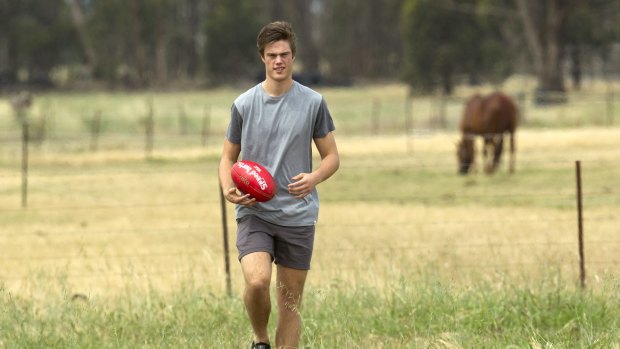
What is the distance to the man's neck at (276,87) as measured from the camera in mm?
6270

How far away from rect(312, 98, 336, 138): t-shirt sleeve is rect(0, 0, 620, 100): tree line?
48.5 m

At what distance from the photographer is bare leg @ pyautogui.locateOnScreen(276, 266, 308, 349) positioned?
6.52 metres

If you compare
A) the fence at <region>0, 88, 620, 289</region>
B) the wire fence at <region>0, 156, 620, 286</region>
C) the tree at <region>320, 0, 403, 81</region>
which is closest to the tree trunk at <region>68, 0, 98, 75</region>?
the tree at <region>320, 0, 403, 81</region>

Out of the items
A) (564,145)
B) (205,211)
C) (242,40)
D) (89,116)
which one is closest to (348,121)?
(89,116)

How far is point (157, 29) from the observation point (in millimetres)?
82250

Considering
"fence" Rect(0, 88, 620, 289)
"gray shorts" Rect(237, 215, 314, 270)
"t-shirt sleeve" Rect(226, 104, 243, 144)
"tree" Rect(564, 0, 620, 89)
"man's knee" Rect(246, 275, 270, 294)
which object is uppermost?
"tree" Rect(564, 0, 620, 89)

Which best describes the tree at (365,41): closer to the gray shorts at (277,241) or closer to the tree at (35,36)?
the tree at (35,36)

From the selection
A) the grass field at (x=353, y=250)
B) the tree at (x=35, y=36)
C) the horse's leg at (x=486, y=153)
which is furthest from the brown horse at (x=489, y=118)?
the tree at (x=35, y=36)

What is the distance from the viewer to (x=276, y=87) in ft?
20.6

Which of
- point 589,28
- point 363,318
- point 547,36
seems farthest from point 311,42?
point 363,318

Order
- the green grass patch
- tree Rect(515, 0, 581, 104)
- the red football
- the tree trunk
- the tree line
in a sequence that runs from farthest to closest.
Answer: the tree trunk < the tree line < tree Rect(515, 0, 581, 104) < the green grass patch < the red football

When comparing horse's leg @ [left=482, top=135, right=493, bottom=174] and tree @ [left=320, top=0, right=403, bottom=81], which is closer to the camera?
horse's leg @ [left=482, top=135, right=493, bottom=174]

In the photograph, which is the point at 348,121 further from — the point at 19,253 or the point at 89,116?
the point at 19,253

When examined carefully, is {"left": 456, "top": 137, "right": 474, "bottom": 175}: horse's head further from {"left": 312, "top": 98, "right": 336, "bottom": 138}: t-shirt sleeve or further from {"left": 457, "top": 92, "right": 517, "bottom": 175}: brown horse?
{"left": 312, "top": 98, "right": 336, "bottom": 138}: t-shirt sleeve
